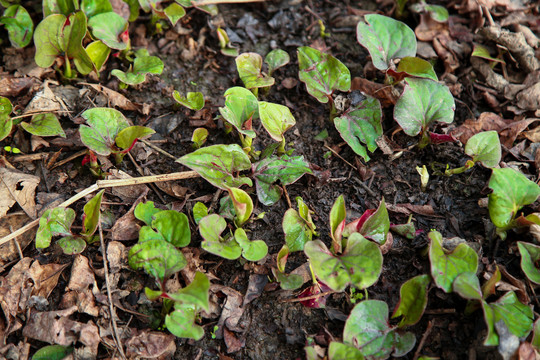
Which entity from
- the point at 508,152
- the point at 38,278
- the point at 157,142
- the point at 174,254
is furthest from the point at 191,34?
the point at 508,152

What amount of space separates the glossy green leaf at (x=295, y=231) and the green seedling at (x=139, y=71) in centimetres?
126

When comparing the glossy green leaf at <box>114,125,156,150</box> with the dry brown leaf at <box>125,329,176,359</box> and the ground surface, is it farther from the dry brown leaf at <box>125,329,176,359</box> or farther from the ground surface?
the dry brown leaf at <box>125,329,176,359</box>

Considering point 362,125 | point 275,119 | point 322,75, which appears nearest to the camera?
point 275,119

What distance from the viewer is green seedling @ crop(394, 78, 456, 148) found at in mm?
2451

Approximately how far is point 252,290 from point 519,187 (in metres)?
1.51

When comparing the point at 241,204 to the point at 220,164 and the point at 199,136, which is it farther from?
the point at 199,136

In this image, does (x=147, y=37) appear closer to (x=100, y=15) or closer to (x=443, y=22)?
(x=100, y=15)

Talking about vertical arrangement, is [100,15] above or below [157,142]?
above

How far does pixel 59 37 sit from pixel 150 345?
1.92 meters

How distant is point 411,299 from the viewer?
6.47 ft

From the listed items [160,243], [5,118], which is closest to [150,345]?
[160,243]

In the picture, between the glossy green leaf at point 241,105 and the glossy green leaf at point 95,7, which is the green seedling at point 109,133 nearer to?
the glossy green leaf at point 241,105

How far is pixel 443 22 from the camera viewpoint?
2.99 m

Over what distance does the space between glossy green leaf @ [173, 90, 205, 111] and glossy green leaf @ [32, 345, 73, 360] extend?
4.76ft
